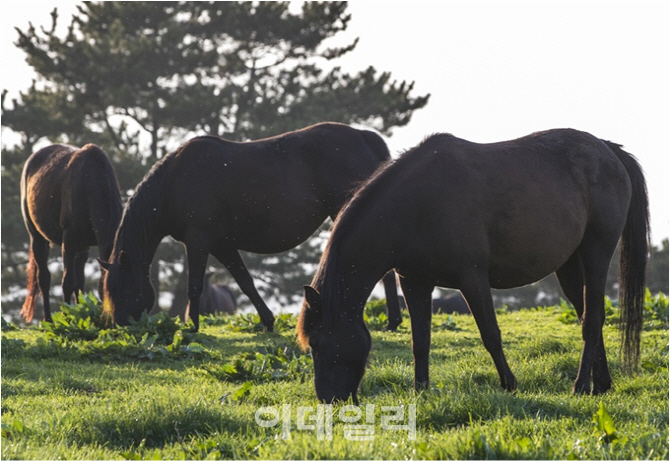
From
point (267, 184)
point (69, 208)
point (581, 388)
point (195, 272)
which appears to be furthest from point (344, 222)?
point (69, 208)

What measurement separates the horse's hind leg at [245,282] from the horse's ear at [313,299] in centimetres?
448

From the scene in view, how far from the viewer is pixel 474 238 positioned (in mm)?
5391

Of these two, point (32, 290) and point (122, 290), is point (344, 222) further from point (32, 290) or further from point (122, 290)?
point (32, 290)

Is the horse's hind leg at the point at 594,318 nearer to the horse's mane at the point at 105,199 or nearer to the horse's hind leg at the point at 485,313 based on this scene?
the horse's hind leg at the point at 485,313

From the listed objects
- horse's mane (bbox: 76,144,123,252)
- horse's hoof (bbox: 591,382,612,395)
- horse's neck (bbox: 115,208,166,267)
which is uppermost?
horse's mane (bbox: 76,144,123,252)

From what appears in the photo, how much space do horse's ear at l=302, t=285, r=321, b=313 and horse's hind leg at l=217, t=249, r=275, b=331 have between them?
4482 mm

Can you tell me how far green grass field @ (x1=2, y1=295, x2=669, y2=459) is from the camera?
388 centimetres

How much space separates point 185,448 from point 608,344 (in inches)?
196

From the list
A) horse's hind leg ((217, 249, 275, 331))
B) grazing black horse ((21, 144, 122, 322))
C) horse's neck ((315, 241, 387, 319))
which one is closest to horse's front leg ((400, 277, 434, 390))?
horse's neck ((315, 241, 387, 319))

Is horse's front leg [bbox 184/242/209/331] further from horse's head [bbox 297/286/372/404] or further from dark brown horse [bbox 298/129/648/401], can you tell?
horse's head [bbox 297/286/372/404]

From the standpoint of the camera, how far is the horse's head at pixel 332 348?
505cm

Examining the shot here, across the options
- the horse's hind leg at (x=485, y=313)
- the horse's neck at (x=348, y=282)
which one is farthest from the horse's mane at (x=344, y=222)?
the horse's hind leg at (x=485, y=313)

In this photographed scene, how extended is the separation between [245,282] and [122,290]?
157 cm

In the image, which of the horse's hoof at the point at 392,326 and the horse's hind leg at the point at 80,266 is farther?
the horse's hind leg at the point at 80,266
